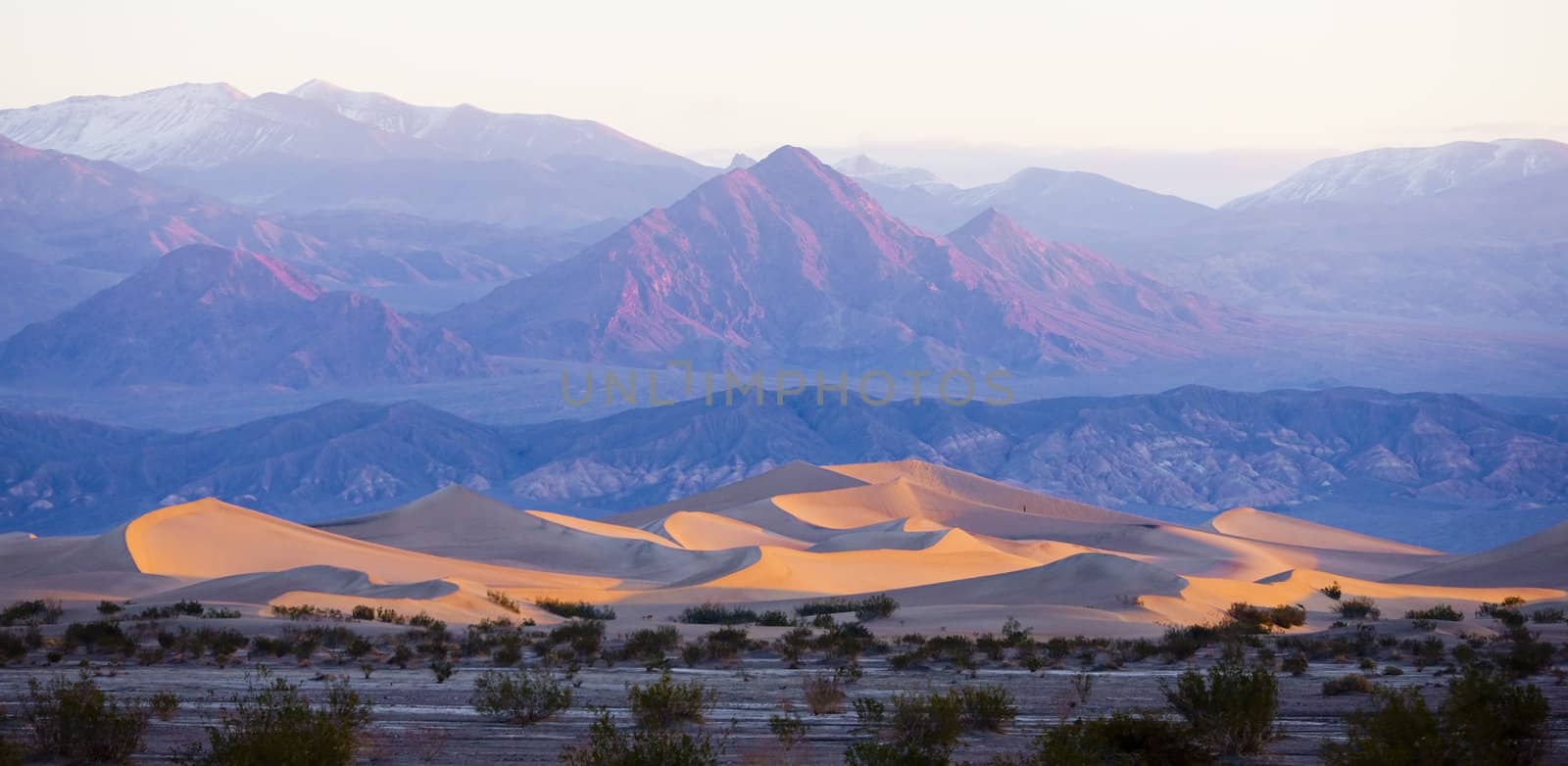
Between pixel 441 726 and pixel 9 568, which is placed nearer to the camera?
pixel 441 726

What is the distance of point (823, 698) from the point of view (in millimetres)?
19516

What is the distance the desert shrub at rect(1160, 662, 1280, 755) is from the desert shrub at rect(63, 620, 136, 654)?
604 inches

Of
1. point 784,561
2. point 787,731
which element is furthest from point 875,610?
point 784,561

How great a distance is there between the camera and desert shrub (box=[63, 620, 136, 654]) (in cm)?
2470

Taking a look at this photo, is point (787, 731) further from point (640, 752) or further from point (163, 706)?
point (163, 706)

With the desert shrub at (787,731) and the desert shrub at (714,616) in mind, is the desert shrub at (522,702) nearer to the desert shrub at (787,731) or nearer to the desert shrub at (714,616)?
the desert shrub at (787,731)

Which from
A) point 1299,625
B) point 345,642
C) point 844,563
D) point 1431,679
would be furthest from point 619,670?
point 844,563

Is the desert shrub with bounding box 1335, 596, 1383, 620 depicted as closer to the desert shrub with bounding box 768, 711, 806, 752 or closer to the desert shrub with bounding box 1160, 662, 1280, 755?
the desert shrub with bounding box 1160, 662, 1280, 755

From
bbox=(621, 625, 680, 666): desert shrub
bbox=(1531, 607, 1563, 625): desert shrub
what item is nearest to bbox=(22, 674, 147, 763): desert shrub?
bbox=(621, 625, 680, 666): desert shrub

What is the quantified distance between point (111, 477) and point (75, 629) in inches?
6296

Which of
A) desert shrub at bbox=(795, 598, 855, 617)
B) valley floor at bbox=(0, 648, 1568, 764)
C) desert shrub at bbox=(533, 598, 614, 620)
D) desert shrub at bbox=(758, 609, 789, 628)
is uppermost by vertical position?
valley floor at bbox=(0, 648, 1568, 764)

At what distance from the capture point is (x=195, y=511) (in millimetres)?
64250

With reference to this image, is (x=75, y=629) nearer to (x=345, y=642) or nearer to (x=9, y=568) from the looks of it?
(x=345, y=642)

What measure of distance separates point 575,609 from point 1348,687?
71.1 ft
